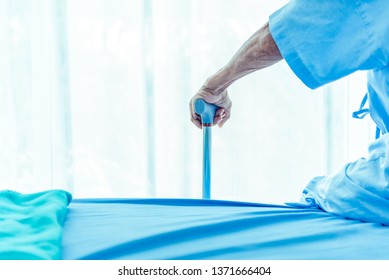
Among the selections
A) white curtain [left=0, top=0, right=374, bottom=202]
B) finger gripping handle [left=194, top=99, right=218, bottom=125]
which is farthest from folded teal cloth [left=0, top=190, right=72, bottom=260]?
white curtain [left=0, top=0, right=374, bottom=202]

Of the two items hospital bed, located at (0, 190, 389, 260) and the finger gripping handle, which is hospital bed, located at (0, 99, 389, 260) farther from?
the finger gripping handle

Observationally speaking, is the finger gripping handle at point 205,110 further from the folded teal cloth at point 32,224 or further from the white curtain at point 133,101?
→ the white curtain at point 133,101

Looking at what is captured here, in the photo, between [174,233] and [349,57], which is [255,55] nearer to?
[349,57]

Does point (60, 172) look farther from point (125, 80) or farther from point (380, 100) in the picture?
point (380, 100)

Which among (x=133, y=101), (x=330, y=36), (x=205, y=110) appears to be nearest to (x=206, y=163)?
(x=205, y=110)

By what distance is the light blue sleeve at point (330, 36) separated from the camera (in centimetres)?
74

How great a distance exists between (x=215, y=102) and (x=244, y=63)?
21 cm

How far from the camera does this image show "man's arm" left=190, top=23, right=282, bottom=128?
0.88 metres

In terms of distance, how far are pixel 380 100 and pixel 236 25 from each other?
3.86 ft

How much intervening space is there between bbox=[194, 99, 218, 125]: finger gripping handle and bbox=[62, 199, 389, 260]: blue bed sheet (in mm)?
283

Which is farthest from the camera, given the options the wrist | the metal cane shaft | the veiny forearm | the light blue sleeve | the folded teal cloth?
the metal cane shaft

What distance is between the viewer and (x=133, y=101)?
75.2 inches

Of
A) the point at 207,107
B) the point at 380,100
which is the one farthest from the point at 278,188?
the point at 380,100

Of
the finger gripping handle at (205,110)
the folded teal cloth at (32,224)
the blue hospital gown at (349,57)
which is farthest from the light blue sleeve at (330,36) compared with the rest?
the folded teal cloth at (32,224)
